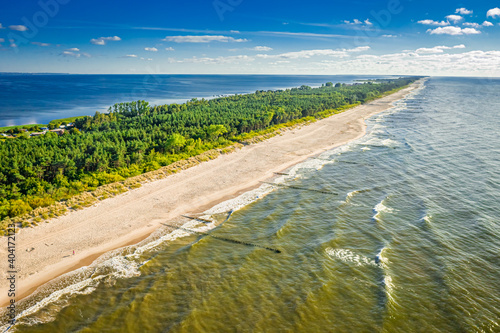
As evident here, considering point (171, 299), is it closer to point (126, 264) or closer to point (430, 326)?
point (126, 264)

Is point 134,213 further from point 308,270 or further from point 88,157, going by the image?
point 308,270

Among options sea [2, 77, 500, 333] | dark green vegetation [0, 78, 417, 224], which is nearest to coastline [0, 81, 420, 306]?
sea [2, 77, 500, 333]

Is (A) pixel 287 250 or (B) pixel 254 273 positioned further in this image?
(A) pixel 287 250

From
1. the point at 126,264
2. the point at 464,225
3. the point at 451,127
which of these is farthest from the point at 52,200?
the point at 451,127

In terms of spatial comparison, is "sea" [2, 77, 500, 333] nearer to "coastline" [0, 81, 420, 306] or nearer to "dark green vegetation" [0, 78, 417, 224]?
"coastline" [0, 81, 420, 306]

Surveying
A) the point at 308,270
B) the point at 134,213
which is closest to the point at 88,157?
the point at 134,213
